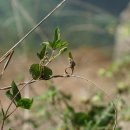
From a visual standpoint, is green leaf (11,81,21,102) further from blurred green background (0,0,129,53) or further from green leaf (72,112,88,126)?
blurred green background (0,0,129,53)

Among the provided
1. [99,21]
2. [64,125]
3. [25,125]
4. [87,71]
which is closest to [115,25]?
[99,21]

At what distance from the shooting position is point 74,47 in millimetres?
6996

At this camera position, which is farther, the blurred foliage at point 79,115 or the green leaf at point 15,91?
the blurred foliage at point 79,115

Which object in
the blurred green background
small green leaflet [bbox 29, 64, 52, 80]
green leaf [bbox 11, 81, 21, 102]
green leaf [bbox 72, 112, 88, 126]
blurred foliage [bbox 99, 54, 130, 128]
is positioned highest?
the blurred green background

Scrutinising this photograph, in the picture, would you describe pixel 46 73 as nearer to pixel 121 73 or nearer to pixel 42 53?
pixel 42 53

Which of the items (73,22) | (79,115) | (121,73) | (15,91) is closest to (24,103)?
(15,91)

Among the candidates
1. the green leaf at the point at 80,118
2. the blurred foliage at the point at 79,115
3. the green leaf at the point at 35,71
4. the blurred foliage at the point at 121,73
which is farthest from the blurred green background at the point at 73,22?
the green leaf at the point at 35,71

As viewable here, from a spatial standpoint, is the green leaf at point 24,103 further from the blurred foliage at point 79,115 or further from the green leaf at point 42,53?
the blurred foliage at point 79,115

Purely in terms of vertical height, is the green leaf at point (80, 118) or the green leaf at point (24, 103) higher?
the green leaf at point (80, 118)

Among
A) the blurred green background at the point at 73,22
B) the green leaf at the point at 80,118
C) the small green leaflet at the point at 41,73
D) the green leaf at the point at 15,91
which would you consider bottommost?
the green leaf at the point at 15,91

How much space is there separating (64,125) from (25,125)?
1.85 ft

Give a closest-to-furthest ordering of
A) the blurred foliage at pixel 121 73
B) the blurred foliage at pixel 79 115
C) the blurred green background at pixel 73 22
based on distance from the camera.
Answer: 1. the blurred foliage at pixel 79 115
2. the blurred foliage at pixel 121 73
3. the blurred green background at pixel 73 22

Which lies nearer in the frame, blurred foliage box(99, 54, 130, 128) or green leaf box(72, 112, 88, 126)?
green leaf box(72, 112, 88, 126)

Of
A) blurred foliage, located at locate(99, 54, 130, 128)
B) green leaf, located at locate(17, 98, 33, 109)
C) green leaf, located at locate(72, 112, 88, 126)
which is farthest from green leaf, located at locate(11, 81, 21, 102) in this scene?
blurred foliage, located at locate(99, 54, 130, 128)
